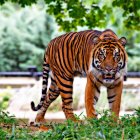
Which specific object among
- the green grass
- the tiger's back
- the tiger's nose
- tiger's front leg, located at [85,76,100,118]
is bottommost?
→ the green grass

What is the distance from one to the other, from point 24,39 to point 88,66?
16.5 m

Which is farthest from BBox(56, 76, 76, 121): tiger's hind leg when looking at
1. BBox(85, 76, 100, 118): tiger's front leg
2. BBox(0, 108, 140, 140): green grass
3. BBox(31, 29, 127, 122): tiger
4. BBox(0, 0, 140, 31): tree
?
BBox(0, 0, 140, 31): tree

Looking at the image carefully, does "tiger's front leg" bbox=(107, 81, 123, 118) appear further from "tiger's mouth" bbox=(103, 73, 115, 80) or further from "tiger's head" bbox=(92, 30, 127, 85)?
"tiger's mouth" bbox=(103, 73, 115, 80)

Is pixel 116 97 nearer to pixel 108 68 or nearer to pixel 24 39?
pixel 108 68

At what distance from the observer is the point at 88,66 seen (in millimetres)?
7434

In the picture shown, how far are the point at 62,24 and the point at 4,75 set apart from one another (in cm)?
1028

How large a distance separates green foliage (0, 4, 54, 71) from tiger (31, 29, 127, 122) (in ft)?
48.9

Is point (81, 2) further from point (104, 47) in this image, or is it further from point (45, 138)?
point (45, 138)

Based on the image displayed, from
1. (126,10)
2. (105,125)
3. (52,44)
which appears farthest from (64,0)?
(105,125)

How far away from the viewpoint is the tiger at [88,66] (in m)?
7.12

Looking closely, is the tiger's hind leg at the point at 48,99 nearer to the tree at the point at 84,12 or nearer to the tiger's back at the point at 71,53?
the tiger's back at the point at 71,53

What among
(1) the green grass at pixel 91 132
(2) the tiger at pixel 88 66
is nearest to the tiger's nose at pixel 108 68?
(2) the tiger at pixel 88 66

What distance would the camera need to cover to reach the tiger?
7.12 m

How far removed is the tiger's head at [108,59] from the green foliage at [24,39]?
51.9 ft
